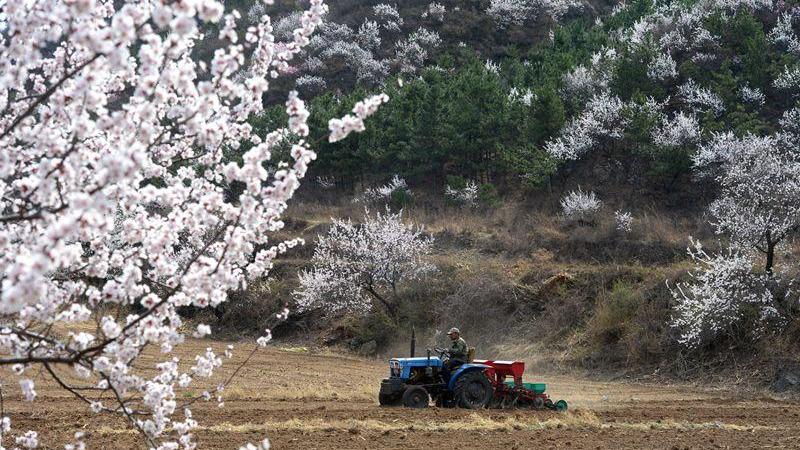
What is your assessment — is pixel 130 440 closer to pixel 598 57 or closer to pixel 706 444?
pixel 706 444

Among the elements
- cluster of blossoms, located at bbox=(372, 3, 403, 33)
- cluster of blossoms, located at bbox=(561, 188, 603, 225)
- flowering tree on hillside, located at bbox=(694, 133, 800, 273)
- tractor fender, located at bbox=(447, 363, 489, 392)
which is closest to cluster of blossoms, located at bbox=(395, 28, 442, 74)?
cluster of blossoms, located at bbox=(372, 3, 403, 33)

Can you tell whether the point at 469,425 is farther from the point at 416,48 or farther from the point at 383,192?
the point at 416,48

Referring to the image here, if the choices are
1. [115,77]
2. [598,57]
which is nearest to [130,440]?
[115,77]

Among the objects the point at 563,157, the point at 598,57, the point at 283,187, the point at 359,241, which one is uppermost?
the point at 598,57

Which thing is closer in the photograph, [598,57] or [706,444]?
[706,444]

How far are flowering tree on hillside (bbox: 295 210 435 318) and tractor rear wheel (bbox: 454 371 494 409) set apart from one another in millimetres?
17166

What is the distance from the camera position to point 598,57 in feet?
161

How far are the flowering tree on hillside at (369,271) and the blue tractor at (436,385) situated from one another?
16442 mm

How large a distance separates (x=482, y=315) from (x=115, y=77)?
27.0m

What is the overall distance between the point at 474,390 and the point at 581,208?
23275mm

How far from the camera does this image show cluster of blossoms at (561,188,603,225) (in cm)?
3822

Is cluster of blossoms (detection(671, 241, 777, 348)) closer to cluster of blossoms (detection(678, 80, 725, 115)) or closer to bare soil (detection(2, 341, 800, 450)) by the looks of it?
bare soil (detection(2, 341, 800, 450))

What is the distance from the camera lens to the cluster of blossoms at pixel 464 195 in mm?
43625

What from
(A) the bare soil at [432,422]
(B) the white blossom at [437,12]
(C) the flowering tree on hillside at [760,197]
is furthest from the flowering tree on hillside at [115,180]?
(B) the white blossom at [437,12]
